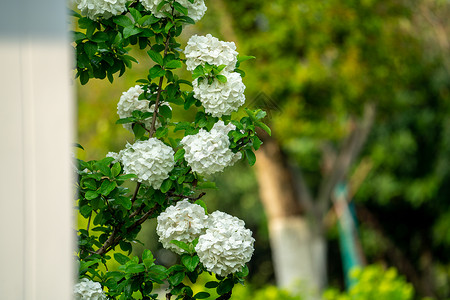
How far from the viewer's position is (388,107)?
24.1ft

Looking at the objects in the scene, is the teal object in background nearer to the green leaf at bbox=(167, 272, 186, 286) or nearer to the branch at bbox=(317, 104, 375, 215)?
the branch at bbox=(317, 104, 375, 215)

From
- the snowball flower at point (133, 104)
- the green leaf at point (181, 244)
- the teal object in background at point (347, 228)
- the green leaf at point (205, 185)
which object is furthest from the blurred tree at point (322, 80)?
the green leaf at point (181, 244)

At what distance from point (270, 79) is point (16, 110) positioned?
535 cm

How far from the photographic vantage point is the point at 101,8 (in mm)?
1547

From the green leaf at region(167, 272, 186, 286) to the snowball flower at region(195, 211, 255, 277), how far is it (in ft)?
0.32

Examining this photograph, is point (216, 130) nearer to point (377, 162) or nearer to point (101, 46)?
point (101, 46)

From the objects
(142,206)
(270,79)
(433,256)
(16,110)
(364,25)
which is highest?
(16,110)

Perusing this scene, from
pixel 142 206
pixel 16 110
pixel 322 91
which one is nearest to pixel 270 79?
pixel 322 91

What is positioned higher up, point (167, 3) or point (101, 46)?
point (167, 3)

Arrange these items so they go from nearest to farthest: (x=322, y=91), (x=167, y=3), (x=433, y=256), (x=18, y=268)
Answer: (x=18, y=268)
(x=167, y=3)
(x=322, y=91)
(x=433, y=256)

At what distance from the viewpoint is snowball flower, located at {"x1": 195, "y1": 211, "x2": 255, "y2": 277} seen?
143cm

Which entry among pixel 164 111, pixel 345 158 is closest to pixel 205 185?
pixel 164 111

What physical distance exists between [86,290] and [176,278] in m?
0.23

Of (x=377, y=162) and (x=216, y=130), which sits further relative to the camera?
(x=377, y=162)
